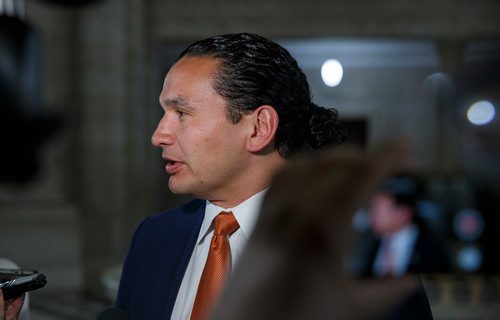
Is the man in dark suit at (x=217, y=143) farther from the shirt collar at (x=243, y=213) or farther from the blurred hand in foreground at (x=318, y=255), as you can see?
the blurred hand in foreground at (x=318, y=255)

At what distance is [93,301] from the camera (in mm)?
8266

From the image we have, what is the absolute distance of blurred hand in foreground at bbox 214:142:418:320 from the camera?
447 millimetres

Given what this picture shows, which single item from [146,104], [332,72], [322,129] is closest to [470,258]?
[332,72]

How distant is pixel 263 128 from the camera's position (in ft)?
5.21

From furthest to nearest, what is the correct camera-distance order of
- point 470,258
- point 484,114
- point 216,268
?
point 470,258
point 484,114
point 216,268

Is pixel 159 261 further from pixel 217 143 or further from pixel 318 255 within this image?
pixel 318 255

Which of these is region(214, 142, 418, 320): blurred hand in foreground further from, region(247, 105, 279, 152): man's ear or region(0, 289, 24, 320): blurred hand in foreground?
region(247, 105, 279, 152): man's ear

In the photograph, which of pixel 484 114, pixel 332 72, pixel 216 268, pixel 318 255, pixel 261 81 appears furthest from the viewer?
pixel 332 72

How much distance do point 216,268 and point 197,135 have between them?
0.27m

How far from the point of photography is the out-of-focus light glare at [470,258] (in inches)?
Result: 501

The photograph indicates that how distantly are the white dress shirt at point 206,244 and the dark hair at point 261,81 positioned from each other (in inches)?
6.2

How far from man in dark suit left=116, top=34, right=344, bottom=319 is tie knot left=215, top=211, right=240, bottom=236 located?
0.04 ft

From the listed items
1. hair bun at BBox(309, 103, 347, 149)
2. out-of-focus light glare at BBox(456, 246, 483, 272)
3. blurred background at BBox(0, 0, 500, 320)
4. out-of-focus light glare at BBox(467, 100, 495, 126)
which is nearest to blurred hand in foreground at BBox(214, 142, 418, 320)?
hair bun at BBox(309, 103, 347, 149)

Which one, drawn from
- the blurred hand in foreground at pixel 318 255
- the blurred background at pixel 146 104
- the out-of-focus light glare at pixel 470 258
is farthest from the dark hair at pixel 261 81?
the out-of-focus light glare at pixel 470 258
